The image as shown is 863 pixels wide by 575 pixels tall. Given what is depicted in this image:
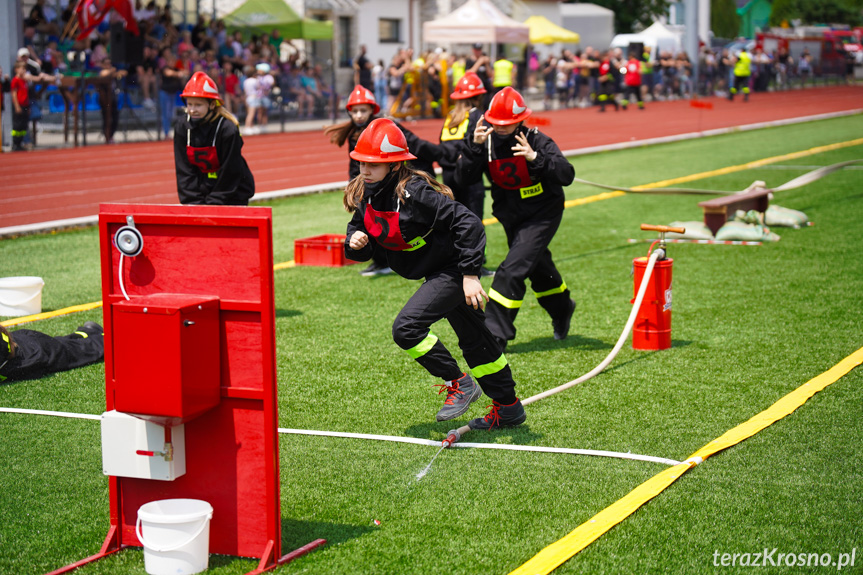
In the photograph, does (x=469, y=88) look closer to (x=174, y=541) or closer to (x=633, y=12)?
(x=174, y=541)

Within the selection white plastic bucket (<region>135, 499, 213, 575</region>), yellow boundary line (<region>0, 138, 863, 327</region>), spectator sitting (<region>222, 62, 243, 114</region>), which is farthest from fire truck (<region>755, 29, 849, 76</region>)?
white plastic bucket (<region>135, 499, 213, 575</region>)

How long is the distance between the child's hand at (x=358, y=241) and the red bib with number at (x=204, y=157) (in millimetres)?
3408

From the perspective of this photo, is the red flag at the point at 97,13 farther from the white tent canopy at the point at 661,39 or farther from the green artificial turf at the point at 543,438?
the white tent canopy at the point at 661,39

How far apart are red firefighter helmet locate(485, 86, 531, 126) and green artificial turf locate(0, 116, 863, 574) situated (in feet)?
5.58

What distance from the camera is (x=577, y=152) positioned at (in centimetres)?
2292

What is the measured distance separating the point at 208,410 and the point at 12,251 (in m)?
9.00

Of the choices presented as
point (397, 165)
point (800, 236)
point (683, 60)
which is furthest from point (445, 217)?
point (683, 60)

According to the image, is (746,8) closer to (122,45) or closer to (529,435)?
(122,45)

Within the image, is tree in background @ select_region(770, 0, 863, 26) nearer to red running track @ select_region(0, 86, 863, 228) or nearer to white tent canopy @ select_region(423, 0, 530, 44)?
red running track @ select_region(0, 86, 863, 228)

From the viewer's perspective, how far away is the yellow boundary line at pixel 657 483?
162 inches

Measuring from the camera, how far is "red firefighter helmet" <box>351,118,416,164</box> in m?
5.06

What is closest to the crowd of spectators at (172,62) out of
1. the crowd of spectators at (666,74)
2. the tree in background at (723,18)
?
the crowd of spectators at (666,74)

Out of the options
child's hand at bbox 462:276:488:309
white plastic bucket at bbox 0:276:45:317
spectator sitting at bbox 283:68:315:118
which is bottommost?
white plastic bucket at bbox 0:276:45:317

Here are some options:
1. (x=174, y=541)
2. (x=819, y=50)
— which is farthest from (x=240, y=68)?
(x=819, y=50)
